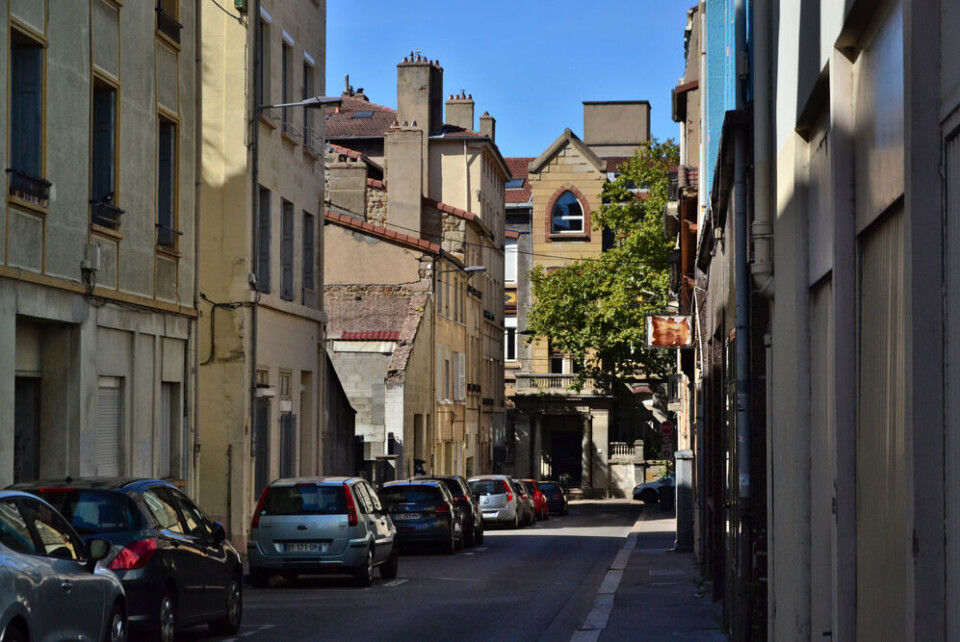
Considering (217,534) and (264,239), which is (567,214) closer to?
(264,239)

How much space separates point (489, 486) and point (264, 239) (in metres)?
14.8

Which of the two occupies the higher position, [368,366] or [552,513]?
[368,366]

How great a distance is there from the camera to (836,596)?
7.54 m

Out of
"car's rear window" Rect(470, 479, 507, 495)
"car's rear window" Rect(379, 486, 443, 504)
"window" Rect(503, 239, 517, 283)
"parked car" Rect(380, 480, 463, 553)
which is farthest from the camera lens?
"window" Rect(503, 239, 517, 283)

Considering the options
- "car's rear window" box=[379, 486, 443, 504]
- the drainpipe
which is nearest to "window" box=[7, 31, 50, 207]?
the drainpipe

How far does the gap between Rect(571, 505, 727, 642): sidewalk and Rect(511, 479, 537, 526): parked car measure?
1473 cm

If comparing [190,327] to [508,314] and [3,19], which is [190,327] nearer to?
[3,19]

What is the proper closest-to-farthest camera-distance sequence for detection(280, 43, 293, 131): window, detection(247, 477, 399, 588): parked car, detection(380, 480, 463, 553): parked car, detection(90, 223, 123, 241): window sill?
1. detection(90, 223, 123, 241): window sill
2. detection(247, 477, 399, 588): parked car
3. detection(380, 480, 463, 553): parked car
4. detection(280, 43, 293, 131): window

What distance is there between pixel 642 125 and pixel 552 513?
39.0 metres

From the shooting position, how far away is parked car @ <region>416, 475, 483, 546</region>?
1257 inches

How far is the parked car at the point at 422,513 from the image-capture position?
2884 centimetres

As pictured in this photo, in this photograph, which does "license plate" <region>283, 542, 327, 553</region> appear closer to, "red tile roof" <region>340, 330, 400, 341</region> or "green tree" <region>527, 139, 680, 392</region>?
"red tile roof" <region>340, 330, 400, 341</region>

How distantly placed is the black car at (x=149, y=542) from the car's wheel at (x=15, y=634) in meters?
3.20

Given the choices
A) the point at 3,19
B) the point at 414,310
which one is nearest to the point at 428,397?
the point at 414,310
